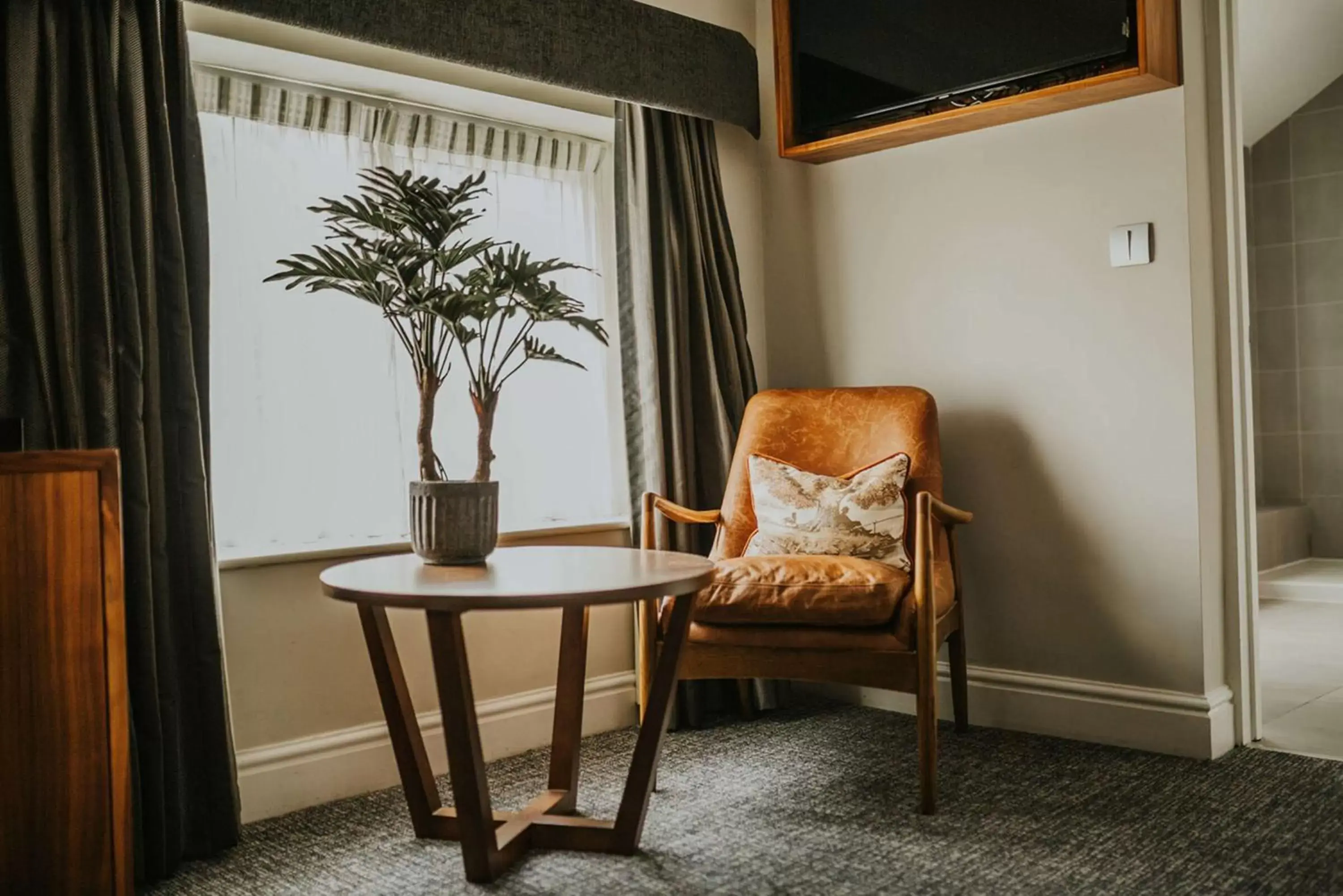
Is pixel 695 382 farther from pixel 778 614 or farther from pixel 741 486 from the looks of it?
pixel 778 614

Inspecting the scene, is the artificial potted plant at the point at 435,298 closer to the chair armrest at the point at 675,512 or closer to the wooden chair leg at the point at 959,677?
the chair armrest at the point at 675,512

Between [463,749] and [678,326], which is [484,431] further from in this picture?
[678,326]

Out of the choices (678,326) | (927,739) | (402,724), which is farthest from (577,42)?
(927,739)

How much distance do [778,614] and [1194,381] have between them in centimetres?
116

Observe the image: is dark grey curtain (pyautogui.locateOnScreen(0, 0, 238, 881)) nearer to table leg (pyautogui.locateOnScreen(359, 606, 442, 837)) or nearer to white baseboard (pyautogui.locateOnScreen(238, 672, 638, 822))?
white baseboard (pyautogui.locateOnScreen(238, 672, 638, 822))

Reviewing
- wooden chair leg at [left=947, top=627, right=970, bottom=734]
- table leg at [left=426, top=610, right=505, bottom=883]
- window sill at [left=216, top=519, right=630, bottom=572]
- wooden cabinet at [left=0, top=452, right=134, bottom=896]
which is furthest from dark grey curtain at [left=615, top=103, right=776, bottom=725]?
wooden cabinet at [left=0, top=452, right=134, bottom=896]

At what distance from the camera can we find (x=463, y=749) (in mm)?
1980

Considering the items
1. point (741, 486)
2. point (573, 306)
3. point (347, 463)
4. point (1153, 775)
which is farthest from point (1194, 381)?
point (347, 463)

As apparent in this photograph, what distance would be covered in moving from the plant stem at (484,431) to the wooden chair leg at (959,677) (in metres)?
1.35

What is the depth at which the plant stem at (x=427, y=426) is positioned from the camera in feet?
7.41

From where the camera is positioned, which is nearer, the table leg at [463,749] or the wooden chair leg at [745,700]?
the table leg at [463,749]

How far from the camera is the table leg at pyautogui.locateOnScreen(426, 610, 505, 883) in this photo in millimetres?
1931

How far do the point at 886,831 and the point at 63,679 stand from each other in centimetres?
149

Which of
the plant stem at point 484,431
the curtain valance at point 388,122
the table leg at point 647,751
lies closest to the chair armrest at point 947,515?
the table leg at point 647,751
